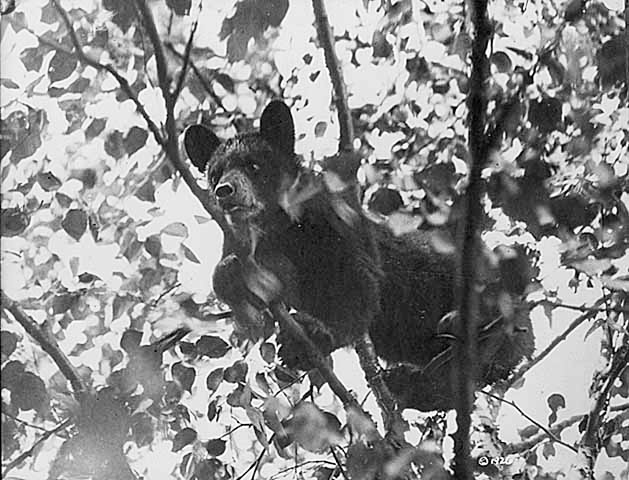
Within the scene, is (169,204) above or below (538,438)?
above

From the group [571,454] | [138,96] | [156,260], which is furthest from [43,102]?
[571,454]

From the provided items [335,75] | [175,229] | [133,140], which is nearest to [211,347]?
[175,229]

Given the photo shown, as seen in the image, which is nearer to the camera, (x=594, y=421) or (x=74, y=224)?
(x=74, y=224)

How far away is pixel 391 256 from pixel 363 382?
0.16m

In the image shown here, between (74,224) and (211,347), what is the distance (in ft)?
0.73

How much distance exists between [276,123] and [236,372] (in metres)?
0.31

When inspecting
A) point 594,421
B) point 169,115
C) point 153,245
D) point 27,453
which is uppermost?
point 169,115

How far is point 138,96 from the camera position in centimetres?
106

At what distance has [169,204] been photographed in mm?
1064

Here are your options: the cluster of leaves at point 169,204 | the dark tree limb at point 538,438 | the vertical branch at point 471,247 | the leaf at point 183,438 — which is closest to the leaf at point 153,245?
the cluster of leaves at point 169,204

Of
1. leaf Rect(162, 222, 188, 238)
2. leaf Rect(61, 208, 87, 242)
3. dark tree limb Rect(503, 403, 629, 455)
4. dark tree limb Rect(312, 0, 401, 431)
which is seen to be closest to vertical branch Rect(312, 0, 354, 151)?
dark tree limb Rect(312, 0, 401, 431)

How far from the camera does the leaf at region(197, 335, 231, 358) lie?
107 cm

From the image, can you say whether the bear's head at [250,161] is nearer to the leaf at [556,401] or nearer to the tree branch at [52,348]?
the tree branch at [52,348]

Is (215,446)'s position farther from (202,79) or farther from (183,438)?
(202,79)
